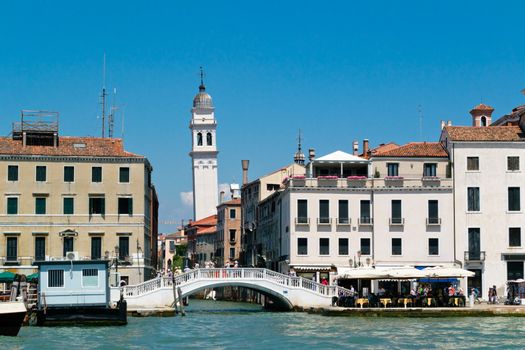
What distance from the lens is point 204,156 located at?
140125 mm

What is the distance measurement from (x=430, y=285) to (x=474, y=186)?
6.07 metres

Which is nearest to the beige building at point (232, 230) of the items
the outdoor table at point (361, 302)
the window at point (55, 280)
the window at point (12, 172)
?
the window at point (12, 172)

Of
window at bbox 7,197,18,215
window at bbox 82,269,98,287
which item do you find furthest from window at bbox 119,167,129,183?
window at bbox 82,269,98,287

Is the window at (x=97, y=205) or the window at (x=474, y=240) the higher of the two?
the window at (x=97, y=205)

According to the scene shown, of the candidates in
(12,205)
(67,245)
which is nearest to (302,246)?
(67,245)

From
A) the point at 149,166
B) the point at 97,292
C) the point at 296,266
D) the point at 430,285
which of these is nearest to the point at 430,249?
the point at 430,285

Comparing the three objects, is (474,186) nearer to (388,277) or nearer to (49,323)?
(388,277)

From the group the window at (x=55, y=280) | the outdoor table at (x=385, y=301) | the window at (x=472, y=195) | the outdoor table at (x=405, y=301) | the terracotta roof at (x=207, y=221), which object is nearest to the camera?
the window at (x=55, y=280)

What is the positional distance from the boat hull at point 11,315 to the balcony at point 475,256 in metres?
29.6

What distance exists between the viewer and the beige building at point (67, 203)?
6288 cm

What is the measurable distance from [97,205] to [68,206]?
5.15ft

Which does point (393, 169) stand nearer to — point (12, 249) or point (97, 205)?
point (97, 205)

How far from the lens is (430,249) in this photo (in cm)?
6506

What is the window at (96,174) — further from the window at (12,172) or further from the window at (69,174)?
the window at (12,172)
